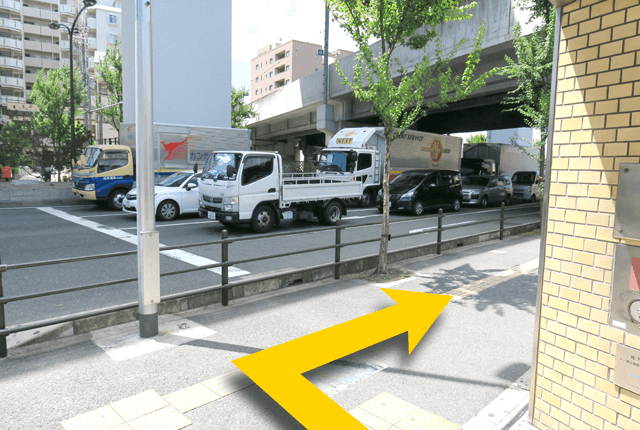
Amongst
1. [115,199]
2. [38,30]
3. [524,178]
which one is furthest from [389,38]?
[38,30]

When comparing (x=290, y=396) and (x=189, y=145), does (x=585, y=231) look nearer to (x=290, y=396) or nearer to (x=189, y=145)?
(x=290, y=396)

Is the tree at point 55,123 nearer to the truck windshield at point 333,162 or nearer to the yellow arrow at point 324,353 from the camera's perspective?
the truck windshield at point 333,162

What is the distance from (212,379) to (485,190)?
18.9 meters

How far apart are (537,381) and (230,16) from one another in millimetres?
28868

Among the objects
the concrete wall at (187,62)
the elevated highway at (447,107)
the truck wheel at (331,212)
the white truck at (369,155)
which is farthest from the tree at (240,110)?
the truck wheel at (331,212)

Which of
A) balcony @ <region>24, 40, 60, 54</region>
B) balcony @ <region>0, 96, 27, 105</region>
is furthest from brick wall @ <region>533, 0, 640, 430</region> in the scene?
balcony @ <region>24, 40, 60, 54</region>

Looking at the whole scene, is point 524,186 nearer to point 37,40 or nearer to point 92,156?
point 92,156

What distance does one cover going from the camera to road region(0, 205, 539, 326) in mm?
5793

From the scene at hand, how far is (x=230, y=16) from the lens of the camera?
27.3 m

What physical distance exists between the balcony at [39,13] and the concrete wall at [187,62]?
3873 cm

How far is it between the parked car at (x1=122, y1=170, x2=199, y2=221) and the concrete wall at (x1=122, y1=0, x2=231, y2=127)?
12.6 meters

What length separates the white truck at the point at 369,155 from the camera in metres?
17.5

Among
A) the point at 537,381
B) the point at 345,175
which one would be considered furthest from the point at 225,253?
the point at 345,175

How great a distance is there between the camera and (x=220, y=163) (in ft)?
36.6
